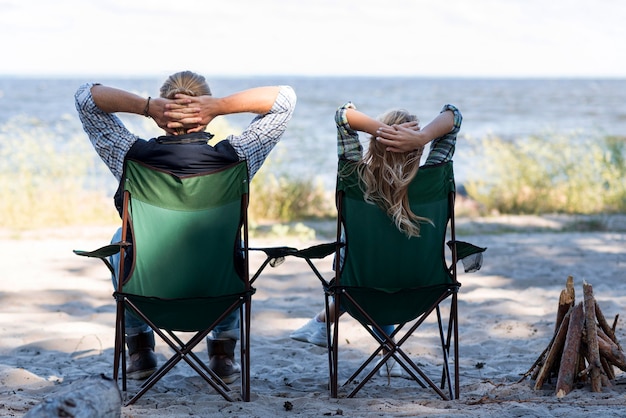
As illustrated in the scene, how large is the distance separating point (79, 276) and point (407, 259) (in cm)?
339

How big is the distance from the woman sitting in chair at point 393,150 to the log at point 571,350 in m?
0.77

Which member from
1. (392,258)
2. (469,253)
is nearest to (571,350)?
(469,253)

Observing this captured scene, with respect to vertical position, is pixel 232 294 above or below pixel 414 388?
above

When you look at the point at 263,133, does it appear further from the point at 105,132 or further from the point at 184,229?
the point at 105,132

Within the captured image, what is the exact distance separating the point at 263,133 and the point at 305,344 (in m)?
1.45

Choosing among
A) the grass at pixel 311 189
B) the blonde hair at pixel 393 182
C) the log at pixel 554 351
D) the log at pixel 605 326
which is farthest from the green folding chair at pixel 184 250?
the grass at pixel 311 189

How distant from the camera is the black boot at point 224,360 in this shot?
3.77 metres

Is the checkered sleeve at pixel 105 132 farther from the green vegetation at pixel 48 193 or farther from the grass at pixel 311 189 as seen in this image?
the green vegetation at pixel 48 193

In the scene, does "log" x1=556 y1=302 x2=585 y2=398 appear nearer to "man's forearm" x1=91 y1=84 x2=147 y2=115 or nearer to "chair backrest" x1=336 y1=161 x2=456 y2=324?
"chair backrest" x1=336 y1=161 x2=456 y2=324

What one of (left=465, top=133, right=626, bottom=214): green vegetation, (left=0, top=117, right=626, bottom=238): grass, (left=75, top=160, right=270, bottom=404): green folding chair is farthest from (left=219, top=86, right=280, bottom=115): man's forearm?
(left=465, top=133, right=626, bottom=214): green vegetation

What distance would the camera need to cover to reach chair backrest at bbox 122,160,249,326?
3289mm

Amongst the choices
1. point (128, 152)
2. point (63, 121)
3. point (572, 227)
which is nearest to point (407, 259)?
point (128, 152)

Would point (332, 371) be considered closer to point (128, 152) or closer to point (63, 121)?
point (128, 152)

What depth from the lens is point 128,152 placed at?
3369 millimetres
